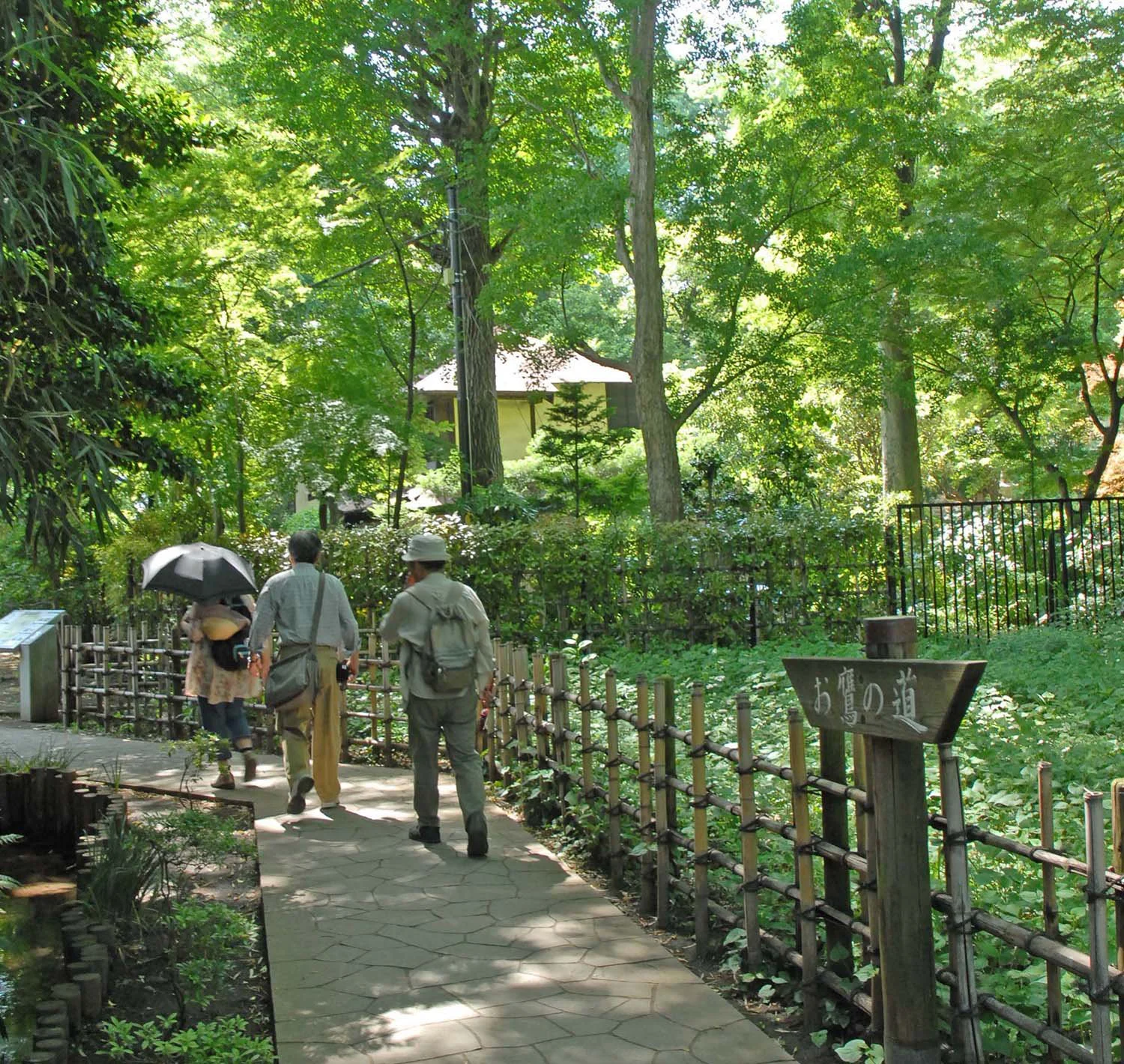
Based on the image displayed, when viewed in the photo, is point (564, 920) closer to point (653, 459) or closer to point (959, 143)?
point (653, 459)

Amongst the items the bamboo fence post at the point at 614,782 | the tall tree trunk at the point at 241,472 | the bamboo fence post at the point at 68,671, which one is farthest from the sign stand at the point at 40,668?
the bamboo fence post at the point at 614,782

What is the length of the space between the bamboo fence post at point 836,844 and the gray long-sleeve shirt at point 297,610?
430 cm

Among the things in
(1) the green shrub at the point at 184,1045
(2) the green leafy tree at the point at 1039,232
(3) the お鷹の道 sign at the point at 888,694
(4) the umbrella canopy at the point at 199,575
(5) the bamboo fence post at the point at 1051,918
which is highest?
(2) the green leafy tree at the point at 1039,232

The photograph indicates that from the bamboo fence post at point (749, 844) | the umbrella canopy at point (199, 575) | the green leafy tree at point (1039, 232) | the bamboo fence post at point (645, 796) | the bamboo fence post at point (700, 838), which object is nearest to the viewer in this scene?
the bamboo fence post at point (749, 844)

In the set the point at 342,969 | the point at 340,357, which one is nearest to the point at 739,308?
the point at 340,357

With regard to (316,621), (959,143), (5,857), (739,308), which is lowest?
(5,857)

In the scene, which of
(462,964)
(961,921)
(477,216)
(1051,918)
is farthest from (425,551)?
(477,216)

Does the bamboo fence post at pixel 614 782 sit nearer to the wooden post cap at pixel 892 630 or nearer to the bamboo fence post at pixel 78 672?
the wooden post cap at pixel 892 630

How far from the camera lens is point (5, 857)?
7.65 meters

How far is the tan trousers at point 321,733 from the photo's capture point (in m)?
7.91

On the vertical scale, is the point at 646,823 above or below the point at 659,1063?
above

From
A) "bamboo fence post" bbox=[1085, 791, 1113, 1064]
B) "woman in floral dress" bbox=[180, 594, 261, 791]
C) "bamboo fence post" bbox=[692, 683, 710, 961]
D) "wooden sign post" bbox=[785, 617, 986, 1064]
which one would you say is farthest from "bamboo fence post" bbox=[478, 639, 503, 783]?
"bamboo fence post" bbox=[1085, 791, 1113, 1064]

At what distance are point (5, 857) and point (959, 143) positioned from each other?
590 inches

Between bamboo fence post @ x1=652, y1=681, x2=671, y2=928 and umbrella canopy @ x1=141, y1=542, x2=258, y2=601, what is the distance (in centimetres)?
434
